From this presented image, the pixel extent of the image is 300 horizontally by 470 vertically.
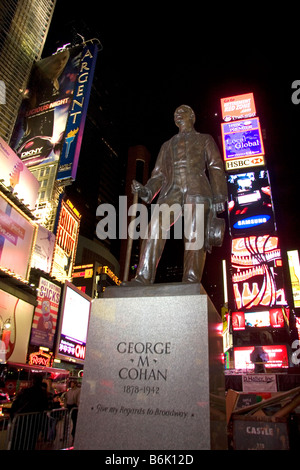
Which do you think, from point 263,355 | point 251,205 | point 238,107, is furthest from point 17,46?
point 263,355

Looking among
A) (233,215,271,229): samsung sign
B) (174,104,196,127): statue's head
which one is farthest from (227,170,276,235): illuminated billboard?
(174,104,196,127): statue's head

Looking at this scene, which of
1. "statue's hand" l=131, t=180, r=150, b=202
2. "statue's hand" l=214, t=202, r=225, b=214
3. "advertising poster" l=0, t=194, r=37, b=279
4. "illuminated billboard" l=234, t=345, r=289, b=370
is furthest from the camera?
"illuminated billboard" l=234, t=345, r=289, b=370

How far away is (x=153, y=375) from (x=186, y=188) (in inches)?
108

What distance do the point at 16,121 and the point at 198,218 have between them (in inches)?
771

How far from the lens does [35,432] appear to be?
6094 mm

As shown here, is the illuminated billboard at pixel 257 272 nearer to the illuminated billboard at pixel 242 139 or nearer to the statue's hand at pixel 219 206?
the illuminated billboard at pixel 242 139

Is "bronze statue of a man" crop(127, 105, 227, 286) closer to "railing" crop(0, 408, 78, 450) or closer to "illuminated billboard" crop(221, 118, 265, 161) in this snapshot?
"railing" crop(0, 408, 78, 450)

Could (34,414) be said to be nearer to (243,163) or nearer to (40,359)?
(40,359)

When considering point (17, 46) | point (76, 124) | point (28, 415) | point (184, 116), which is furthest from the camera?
point (17, 46)

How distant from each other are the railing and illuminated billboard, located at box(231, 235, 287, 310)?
20.6 meters

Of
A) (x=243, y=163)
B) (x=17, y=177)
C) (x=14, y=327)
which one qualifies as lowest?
(x=14, y=327)

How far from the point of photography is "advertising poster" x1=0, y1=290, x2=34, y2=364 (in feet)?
56.7

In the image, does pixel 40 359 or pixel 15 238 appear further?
pixel 40 359

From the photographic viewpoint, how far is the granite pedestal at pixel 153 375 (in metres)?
3.24
